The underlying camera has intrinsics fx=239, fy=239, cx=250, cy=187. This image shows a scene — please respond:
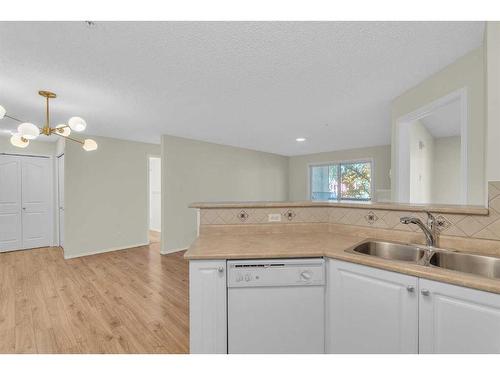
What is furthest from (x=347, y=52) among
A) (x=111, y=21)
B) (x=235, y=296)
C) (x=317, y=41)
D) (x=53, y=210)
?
(x=53, y=210)

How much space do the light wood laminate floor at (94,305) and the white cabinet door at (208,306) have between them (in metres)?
0.59

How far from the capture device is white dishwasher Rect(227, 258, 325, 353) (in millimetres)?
1408

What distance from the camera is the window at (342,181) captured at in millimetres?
6199

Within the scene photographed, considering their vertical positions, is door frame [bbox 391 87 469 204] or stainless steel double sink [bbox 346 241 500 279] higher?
door frame [bbox 391 87 469 204]

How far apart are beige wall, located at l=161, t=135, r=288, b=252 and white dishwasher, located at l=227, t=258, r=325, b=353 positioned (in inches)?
129

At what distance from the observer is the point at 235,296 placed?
1410 millimetres

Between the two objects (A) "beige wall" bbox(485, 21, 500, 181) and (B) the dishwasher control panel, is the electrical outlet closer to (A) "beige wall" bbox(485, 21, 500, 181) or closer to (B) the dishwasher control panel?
(B) the dishwasher control panel

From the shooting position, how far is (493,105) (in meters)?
1.39

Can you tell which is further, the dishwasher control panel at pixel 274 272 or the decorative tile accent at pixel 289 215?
the decorative tile accent at pixel 289 215

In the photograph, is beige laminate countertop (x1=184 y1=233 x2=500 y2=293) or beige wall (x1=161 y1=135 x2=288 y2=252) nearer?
Result: beige laminate countertop (x1=184 y1=233 x2=500 y2=293)

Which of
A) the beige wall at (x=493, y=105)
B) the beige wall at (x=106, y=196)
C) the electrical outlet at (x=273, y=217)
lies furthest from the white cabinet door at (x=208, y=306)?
the beige wall at (x=106, y=196)

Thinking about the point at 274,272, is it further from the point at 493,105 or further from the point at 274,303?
the point at 493,105

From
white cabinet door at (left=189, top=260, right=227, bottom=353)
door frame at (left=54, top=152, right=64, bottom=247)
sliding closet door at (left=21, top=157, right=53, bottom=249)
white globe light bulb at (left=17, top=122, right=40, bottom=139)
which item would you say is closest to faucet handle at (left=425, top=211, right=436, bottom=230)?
white cabinet door at (left=189, top=260, right=227, bottom=353)

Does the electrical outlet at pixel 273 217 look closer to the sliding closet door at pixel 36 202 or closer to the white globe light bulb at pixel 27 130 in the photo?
the white globe light bulb at pixel 27 130
